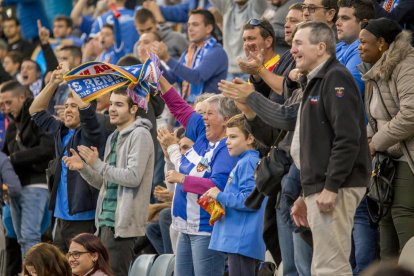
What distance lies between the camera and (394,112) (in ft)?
23.5

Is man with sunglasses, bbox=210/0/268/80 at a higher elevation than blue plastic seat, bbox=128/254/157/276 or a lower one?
higher

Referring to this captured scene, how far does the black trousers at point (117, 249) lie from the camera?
8445 mm

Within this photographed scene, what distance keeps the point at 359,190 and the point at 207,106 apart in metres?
1.90

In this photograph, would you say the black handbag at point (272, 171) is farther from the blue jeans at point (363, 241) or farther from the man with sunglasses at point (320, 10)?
the man with sunglasses at point (320, 10)

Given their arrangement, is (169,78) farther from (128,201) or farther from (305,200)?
(305,200)

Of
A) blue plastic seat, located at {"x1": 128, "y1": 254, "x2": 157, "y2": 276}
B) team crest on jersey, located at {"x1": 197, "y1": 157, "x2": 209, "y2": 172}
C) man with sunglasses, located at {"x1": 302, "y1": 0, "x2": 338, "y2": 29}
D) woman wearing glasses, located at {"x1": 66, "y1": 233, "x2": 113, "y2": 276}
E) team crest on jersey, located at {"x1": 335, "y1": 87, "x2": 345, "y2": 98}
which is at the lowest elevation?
blue plastic seat, located at {"x1": 128, "y1": 254, "x2": 157, "y2": 276}

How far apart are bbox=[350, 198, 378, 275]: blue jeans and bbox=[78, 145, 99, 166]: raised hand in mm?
2293

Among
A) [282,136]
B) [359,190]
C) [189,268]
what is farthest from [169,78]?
[359,190]

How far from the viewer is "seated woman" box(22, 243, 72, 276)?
266 inches

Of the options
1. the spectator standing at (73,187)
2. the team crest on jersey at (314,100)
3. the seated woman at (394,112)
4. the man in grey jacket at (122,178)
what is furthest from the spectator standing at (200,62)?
the team crest on jersey at (314,100)

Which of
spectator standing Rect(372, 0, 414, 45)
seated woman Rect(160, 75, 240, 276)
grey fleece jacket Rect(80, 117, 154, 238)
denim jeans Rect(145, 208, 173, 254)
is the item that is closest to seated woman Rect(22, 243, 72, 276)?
seated woman Rect(160, 75, 240, 276)

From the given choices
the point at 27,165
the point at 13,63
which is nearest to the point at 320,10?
the point at 27,165

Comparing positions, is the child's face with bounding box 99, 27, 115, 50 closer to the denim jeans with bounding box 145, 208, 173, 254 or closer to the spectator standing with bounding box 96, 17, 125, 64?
the spectator standing with bounding box 96, 17, 125, 64

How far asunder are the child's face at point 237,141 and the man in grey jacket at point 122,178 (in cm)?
127
